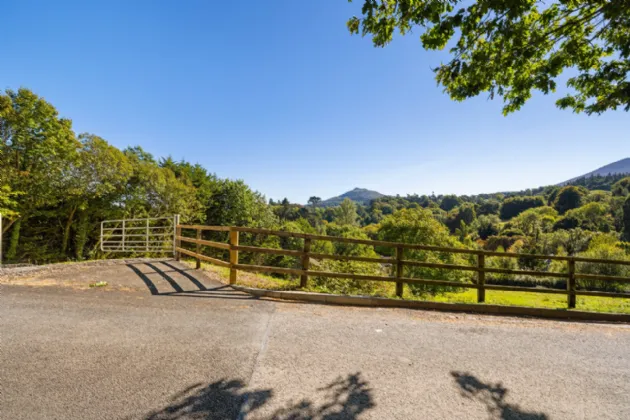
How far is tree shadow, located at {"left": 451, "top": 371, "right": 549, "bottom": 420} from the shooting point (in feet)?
7.09

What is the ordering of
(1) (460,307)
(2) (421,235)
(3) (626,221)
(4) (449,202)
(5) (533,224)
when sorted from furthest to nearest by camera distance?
1. (4) (449,202)
2. (5) (533,224)
3. (3) (626,221)
4. (2) (421,235)
5. (1) (460,307)

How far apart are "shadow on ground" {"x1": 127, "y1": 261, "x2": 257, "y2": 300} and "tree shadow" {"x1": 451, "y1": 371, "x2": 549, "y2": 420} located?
3.57 metres

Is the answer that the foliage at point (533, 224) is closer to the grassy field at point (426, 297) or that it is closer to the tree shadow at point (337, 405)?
the grassy field at point (426, 297)

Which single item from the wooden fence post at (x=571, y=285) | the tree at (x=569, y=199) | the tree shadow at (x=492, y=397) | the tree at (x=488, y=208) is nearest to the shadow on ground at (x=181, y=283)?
the tree shadow at (x=492, y=397)

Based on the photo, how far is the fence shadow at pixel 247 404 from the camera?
2.00 m

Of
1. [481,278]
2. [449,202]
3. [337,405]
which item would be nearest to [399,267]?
[481,278]

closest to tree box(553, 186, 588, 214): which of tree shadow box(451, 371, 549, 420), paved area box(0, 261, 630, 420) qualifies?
paved area box(0, 261, 630, 420)

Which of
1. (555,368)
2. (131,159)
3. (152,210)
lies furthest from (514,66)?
(131,159)

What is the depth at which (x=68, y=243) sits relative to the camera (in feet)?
49.6

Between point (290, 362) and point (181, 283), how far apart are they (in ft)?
12.8

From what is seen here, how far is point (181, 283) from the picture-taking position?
571cm

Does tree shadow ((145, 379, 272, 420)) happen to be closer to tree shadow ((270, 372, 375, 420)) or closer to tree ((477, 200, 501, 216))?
tree shadow ((270, 372, 375, 420))

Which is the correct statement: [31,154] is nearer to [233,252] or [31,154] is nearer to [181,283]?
[181,283]

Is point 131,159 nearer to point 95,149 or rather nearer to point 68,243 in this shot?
point 95,149
